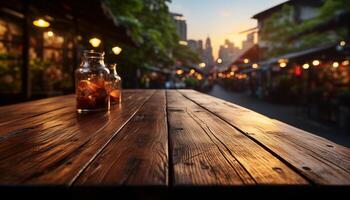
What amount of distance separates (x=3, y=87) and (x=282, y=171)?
756cm

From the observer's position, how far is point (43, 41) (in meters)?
9.59

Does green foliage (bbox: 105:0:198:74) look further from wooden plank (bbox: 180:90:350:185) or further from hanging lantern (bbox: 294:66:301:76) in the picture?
hanging lantern (bbox: 294:66:301:76)

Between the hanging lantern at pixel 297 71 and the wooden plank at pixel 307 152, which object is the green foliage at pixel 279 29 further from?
the wooden plank at pixel 307 152

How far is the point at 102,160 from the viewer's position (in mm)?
875

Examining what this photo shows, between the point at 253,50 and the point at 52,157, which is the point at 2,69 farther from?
the point at 253,50

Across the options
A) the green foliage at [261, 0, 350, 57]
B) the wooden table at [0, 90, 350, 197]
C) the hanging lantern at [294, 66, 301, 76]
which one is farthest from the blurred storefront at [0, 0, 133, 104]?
the green foliage at [261, 0, 350, 57]

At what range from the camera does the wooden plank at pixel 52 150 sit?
2.42 ft

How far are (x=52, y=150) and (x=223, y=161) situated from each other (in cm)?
53

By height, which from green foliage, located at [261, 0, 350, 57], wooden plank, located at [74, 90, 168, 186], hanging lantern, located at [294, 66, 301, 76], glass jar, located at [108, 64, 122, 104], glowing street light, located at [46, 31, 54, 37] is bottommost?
wooden plank, located at [74, 90, 168, 186]

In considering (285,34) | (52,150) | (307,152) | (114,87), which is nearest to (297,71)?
(285,34)

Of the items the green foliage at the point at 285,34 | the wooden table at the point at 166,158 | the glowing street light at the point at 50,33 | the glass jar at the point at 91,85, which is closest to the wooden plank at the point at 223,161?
the wooden table at the point at 166,158

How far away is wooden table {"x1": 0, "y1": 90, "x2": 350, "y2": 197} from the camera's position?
72 centimetres

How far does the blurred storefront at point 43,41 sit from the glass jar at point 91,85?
125 inches
